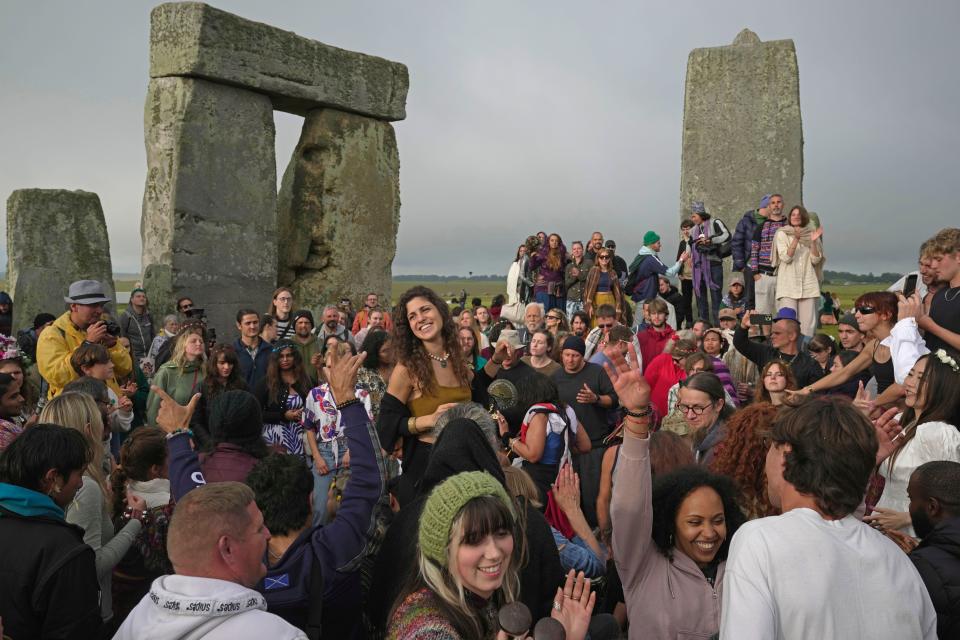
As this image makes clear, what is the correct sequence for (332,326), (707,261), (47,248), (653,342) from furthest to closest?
(707,261), (47,248), (332,326), (653,342)

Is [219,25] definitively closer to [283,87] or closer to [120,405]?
[283,87]

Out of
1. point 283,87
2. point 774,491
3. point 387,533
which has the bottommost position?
point 387,533

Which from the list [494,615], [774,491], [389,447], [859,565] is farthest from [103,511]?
[859,565]

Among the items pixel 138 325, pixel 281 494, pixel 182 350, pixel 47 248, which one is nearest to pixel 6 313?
pixel 47 248

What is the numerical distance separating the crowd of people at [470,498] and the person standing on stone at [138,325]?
261 cm

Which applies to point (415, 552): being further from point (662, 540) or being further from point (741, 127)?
point (741, 127)

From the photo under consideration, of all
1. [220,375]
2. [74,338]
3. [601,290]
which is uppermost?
[601,290]

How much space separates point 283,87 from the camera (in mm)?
10742

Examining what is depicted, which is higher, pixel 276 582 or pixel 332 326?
pixel 332 326

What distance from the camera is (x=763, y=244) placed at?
1050cm

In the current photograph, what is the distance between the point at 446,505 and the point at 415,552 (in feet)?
0.91

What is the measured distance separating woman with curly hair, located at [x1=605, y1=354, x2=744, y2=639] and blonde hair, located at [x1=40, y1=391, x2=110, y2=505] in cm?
245

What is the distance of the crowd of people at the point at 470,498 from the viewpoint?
2.21 metres

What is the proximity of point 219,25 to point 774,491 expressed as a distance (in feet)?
30.5
